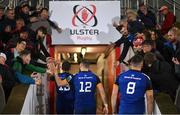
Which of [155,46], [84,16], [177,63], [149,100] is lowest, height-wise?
[149,100]

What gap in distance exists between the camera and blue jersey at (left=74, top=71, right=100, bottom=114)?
8.95 m

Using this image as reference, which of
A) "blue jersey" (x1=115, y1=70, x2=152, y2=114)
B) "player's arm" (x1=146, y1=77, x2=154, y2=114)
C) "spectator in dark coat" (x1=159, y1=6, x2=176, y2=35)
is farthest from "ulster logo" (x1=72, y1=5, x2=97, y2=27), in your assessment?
"player's arm" (x1=146, y1=77, x2=154, y2=114)

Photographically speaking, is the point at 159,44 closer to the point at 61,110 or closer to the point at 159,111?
the point at 61,110

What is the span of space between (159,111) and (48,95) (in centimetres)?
464

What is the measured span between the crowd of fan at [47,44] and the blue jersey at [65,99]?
49cm

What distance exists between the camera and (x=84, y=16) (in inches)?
507

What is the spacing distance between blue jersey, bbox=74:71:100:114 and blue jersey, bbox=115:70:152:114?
1099 millimetres

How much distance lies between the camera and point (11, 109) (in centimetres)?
756

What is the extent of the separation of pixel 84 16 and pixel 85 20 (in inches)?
4.6

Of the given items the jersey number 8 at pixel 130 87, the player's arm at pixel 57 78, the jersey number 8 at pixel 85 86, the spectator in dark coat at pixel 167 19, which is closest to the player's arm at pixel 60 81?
the player's arm at pixel 57 78

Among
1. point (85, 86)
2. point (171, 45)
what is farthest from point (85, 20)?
point (85, 86)

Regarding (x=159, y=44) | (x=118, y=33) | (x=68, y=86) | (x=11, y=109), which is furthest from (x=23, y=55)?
(x=118, y=33)

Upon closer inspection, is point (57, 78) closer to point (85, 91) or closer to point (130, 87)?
point (85, 91)

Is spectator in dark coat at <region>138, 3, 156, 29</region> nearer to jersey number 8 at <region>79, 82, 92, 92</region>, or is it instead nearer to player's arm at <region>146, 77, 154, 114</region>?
jersey number 8 at <region>79, 82, 92, 92</region>
